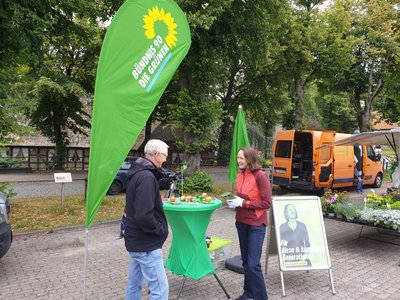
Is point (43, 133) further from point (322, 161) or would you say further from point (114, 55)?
point (114, 55)

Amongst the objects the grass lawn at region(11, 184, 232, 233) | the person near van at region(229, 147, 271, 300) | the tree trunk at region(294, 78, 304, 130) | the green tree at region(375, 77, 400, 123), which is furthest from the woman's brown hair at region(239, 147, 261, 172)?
the green tree at region(375, 77, 400, 123)

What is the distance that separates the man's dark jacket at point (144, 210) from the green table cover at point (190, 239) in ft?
2.80

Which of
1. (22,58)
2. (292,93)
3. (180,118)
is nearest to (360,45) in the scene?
(292,93)

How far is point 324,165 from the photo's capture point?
45.0 feet

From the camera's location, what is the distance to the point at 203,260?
462 cm

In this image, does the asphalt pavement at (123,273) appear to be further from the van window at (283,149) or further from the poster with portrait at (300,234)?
the van window at (283,149)

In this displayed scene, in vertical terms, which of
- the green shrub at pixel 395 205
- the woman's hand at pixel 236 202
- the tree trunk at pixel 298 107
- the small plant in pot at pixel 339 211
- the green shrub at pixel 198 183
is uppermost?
the tree trunk at pixel 298 107

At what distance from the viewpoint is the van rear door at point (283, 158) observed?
1448 centimetres

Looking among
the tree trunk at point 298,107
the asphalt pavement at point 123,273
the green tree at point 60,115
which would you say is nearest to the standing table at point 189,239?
the asphalt pavement at point 123,273

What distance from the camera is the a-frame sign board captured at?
510 cm

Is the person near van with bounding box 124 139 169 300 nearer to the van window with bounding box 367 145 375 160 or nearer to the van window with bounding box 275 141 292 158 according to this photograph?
the van window with bounding box 275 141 292 158

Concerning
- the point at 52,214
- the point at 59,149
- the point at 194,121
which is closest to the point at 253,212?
the point at 52,214

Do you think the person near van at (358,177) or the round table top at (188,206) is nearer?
the round table top at (188,206)

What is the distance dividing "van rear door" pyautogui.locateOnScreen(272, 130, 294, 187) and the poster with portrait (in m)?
8.98
